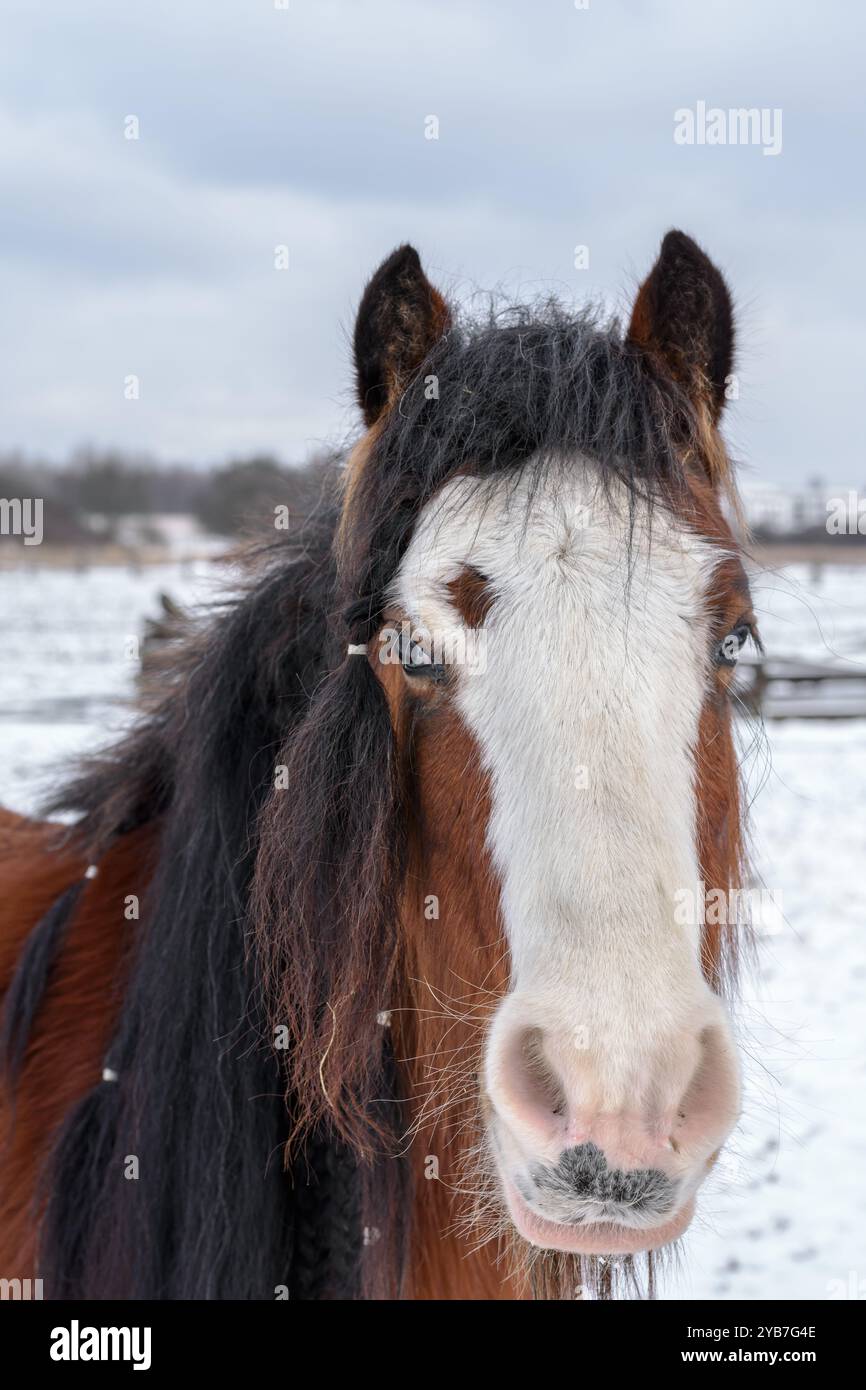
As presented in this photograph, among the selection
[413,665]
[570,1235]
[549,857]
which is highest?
[413,665]

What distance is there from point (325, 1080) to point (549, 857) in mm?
788

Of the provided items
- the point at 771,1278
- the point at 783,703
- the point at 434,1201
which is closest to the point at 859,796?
the point at 783,703

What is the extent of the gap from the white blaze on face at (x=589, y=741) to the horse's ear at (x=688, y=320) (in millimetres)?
419

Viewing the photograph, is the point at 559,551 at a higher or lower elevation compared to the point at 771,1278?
higher

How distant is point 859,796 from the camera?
38.3ft

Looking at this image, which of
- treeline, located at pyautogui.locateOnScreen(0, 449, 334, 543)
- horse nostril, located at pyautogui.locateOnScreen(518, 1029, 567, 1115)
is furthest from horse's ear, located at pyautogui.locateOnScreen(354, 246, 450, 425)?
treeline, located at pyautogui.locateOnScreen(0, 449, 334, 543)

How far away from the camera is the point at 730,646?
6.36 feet

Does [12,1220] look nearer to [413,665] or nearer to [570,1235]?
[570,1235]

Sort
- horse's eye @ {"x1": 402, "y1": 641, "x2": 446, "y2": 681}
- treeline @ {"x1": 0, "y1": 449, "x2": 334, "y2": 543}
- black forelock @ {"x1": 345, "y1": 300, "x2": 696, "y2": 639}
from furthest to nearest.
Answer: treeline @ {"x1": 0, "y1": 449, "x2": 334, "y2": 543} → black forelock @ {"x1": 345, "y1": 300, "x2": 696, "y2": 639} → horse's eye @ {"x1": 402, "y1": 641, "x2": 446, "y2": 681}

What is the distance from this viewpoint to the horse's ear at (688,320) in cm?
211

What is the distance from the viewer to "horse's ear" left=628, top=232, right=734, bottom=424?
6.92 feet

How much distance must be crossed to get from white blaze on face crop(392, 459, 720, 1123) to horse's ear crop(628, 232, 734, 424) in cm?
42

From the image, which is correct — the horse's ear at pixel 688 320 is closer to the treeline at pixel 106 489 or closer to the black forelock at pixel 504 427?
the black forelock at pixel 504 427

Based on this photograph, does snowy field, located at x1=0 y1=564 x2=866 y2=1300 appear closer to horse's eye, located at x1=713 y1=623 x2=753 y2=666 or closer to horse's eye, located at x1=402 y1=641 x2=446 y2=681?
horse's eye, located at x1=713 y1=623 x2=753 y2=666
